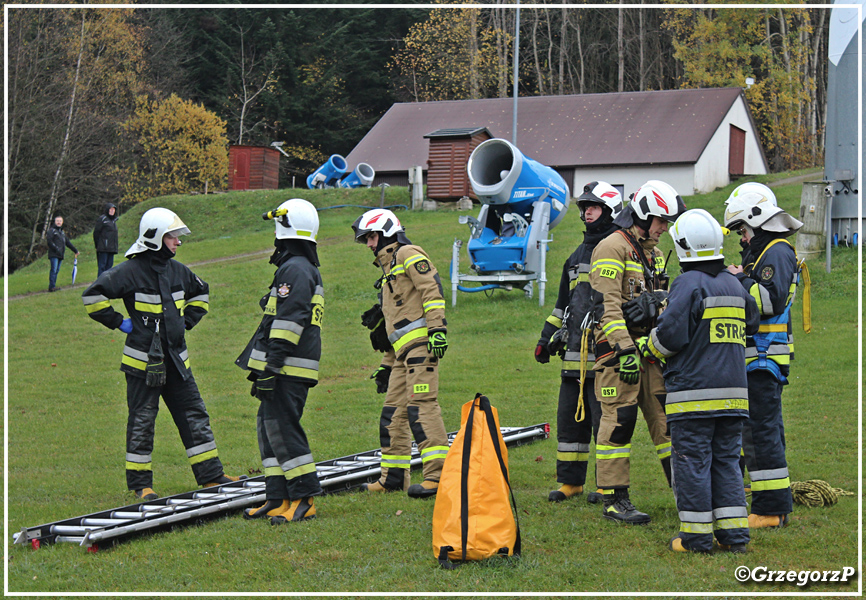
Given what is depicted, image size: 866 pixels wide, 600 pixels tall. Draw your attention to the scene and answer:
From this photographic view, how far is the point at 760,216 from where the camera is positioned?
6.52 meters

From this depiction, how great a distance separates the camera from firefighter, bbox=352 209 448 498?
7.27 metres

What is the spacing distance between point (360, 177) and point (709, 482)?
33.5 m

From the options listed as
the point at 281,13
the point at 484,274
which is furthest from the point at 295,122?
the point at 484,274

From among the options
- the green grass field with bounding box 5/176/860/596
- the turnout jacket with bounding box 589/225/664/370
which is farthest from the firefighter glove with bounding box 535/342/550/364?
the green grass field with bounding box 5/176/860/596

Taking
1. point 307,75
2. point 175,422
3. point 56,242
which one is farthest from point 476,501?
point 307,75

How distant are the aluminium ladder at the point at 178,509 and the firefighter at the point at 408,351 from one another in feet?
1.13

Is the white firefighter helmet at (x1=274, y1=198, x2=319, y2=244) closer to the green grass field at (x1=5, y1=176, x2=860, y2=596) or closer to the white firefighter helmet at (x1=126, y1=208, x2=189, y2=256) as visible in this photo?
the white firefighter helmet at (x1=126, y1=208, x2=189, y2=256)

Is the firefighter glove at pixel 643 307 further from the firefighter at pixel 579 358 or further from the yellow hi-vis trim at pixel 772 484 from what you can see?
the yellow hi-vis trim at pixel 772 484

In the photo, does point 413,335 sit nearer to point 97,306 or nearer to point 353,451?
point 353,451

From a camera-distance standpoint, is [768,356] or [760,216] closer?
[768,356]

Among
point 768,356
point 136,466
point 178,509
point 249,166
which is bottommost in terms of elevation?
point 178,509

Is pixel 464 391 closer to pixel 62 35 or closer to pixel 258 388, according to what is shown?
pixel 258 388

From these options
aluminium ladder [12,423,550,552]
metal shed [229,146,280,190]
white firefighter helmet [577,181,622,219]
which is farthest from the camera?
metal shed [229,146,280,190]

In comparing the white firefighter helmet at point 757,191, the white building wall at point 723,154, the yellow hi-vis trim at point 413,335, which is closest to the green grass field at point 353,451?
the yellow hi-vis trim at point 413,335
